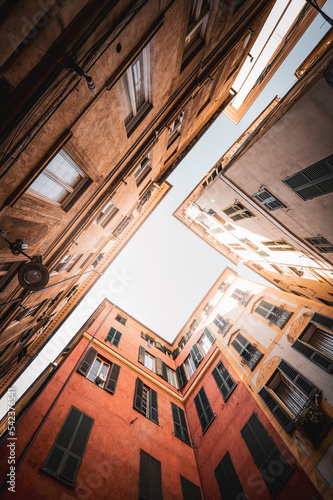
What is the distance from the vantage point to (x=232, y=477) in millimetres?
7852

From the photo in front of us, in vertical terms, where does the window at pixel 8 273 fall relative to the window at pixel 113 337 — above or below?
above

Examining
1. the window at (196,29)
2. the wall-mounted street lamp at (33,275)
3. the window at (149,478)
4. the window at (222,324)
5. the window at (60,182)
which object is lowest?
the window at (149,478)

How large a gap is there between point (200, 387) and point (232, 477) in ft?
20.0

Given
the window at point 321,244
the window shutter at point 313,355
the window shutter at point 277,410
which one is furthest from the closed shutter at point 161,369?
the window at point 321,244

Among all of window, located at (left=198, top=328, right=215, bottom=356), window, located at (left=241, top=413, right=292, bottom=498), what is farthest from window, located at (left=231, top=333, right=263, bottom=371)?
window, located at (left=198, top=328, right=215, bottom=356)

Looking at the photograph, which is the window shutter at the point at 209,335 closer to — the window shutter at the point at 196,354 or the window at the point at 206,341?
the window at the point at 206,341

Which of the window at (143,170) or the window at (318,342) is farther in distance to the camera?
the window at (143,170)

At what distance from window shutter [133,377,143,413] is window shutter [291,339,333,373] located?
27.3 feet

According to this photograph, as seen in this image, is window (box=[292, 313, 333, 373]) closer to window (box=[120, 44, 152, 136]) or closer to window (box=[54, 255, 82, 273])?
window (box=[120, 44, 152, 136])

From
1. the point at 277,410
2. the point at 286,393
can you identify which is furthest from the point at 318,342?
the point at 277,410

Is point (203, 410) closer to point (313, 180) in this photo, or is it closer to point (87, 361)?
point (87, 361)

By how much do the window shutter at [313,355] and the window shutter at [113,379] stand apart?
9.05 meters

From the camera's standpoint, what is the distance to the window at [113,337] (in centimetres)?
1534

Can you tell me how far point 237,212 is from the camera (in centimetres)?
1157
